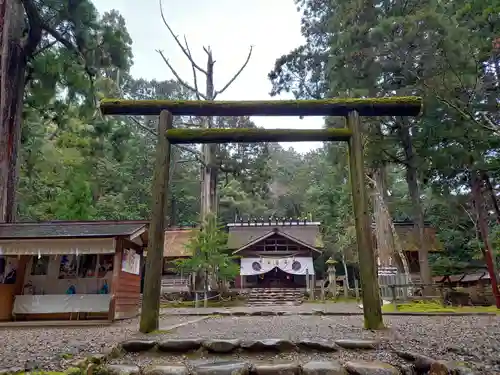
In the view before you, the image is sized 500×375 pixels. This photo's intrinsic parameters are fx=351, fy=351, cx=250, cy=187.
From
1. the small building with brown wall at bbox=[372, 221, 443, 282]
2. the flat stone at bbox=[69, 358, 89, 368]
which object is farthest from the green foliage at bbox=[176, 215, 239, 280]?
the flat stone at bbox=[69, 358, 89, 368]

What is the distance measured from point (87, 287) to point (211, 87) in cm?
1268

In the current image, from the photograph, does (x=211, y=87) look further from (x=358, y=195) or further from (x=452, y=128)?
(x=358, y=195)

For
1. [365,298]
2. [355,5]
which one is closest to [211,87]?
[355,5]

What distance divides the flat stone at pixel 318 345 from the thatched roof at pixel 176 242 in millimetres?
17126

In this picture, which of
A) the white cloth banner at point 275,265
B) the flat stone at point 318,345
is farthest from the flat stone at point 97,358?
the white cloth banner at point 275,265

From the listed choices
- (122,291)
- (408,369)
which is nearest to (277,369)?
(408,369)

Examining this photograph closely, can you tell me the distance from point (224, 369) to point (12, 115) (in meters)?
10.9

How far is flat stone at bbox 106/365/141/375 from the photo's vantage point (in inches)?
119

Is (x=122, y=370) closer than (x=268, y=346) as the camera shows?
Yes

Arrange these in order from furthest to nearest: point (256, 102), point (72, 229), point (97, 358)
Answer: point (72, 229), point (256, 102), point (97, 358)

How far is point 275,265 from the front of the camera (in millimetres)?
20547

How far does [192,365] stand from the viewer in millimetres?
3234

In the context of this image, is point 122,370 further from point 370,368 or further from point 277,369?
point 370,368

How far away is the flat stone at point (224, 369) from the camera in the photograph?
299 centimetres
